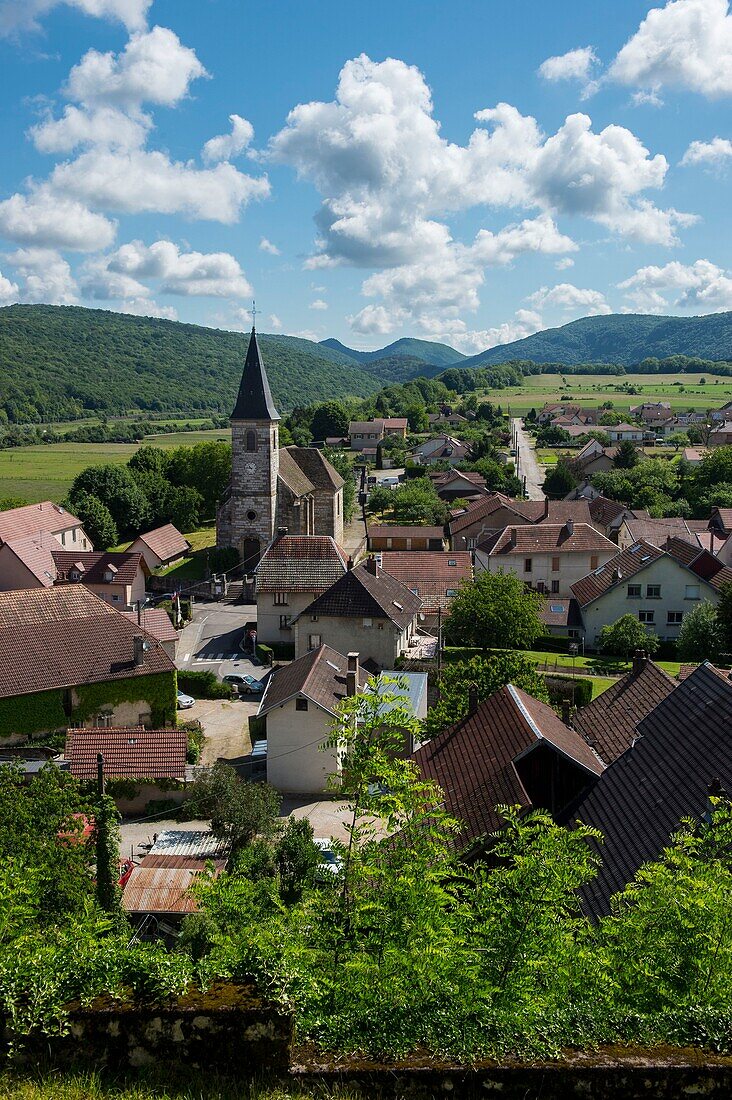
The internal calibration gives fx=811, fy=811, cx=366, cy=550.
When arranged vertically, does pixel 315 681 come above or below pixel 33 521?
below

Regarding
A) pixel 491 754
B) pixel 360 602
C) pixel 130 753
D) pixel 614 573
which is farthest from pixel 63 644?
pixel 614 573

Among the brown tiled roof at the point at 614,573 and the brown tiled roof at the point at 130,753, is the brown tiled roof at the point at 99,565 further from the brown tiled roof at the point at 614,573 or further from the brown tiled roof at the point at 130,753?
the brown tiled roof at the point at 614,573

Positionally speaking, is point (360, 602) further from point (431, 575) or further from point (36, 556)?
point (36, 556)

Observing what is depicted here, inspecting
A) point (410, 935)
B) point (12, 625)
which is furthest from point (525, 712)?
point (12, 625)

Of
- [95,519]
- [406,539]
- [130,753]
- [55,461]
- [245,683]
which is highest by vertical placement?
[55,461]

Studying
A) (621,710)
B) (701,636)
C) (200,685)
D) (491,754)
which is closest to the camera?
(491,754)

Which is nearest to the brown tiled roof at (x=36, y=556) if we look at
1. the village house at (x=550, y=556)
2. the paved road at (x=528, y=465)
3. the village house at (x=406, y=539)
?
the village house at (x=406, y=539)
